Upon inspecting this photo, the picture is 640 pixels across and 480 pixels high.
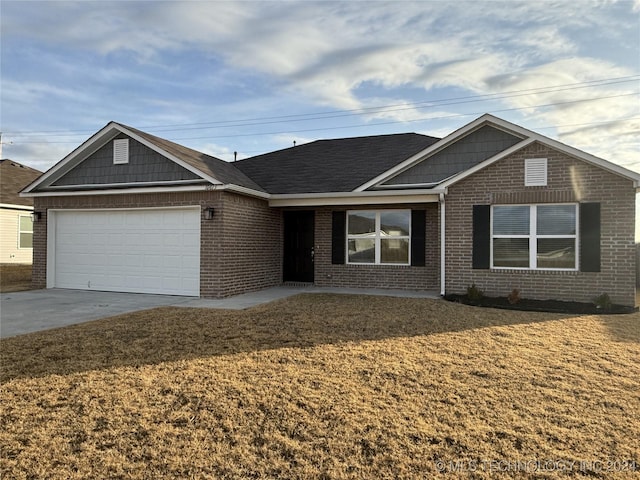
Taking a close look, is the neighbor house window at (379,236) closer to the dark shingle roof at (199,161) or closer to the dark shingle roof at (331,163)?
the dark shingle roof at (331,163)

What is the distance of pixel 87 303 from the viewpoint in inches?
377

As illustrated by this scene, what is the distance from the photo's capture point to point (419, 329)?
6824mm

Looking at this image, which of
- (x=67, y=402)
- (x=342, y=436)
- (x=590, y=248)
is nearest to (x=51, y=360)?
(x=67, y=402)

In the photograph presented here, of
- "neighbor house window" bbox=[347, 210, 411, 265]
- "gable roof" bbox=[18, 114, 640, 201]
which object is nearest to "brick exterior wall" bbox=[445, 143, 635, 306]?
"gable roof" bbox=[18, 114, 640, 201]

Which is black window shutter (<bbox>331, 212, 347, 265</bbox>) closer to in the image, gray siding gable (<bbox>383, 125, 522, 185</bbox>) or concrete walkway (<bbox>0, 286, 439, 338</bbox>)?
concrete walkway (<bbox>0, 286, 439, 338</bbox>)

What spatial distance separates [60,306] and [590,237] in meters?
12.2

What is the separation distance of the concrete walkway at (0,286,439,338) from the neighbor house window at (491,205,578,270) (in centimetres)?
219

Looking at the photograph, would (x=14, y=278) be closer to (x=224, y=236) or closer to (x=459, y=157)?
(x=224, y=236)

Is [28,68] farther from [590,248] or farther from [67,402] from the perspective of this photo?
[590,248]

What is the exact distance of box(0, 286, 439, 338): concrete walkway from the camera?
24.3 feet

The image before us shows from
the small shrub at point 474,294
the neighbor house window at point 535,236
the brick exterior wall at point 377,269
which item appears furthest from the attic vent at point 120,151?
the neighbor house window at point 535,236

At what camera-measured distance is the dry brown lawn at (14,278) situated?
12.4 meters

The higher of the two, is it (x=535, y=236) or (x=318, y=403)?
(x=535, y=236)

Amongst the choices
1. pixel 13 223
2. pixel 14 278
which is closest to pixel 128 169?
pixel 14 278
